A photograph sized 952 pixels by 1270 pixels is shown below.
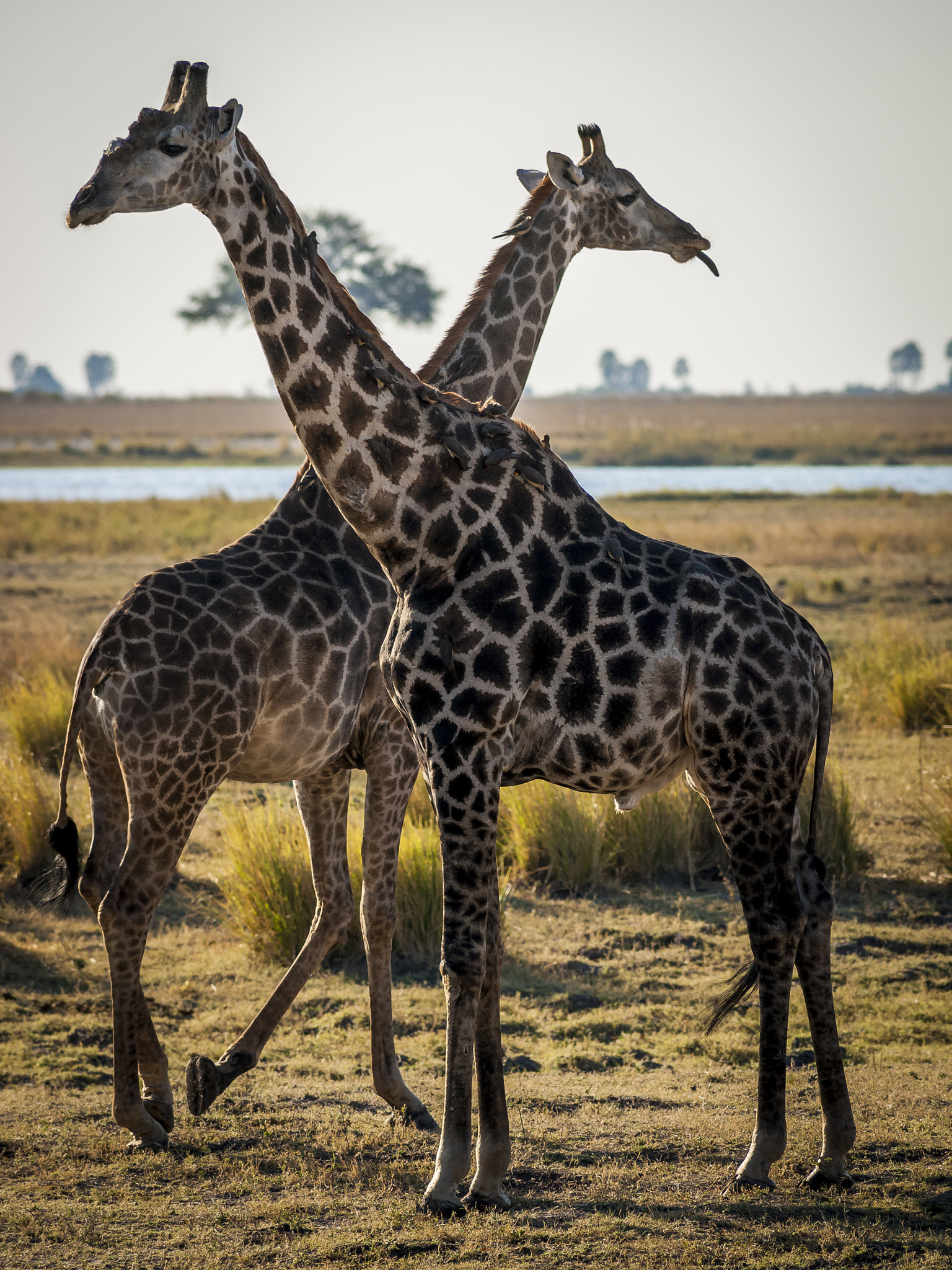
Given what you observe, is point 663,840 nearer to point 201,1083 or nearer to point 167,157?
point 201,1083

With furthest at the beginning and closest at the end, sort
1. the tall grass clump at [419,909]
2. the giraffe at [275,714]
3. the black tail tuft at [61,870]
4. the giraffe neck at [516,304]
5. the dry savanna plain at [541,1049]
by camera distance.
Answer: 1. the tall grass clump at [419,909]
2. the giraffe neck at [516,304]
3. the black tail tuft at [61,870]
4. the giraffe at [275,714]
5. the dry savanna plain at [541,1049]

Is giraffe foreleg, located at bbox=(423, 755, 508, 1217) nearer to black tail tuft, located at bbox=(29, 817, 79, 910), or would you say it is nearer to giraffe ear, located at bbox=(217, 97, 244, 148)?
black tail tuft, located at bbox=(29, 817, 79, 910)

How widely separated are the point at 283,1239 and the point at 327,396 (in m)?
2.78

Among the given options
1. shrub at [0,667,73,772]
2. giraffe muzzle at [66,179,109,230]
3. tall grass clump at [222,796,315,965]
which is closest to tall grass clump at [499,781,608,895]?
tall grass clump at [222,796,315,965]

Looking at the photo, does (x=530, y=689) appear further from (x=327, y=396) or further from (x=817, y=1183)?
(x=817, y=1183)

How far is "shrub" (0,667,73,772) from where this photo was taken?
395 inches

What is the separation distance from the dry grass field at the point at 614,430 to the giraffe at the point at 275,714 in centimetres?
5230

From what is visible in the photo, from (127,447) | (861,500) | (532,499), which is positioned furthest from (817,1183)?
(127,447)

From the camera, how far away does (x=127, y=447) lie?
62.7 meters

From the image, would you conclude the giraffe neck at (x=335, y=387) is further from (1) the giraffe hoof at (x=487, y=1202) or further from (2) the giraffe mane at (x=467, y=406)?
(1) the giraffe hoof at (x=487, y=1202)

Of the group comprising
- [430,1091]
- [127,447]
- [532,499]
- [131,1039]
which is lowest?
[430,1091]

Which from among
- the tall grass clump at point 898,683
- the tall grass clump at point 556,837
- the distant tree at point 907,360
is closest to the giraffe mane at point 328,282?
the tall grass clump at point 556,837

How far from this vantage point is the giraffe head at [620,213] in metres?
5.98

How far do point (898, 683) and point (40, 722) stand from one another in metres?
7.24
